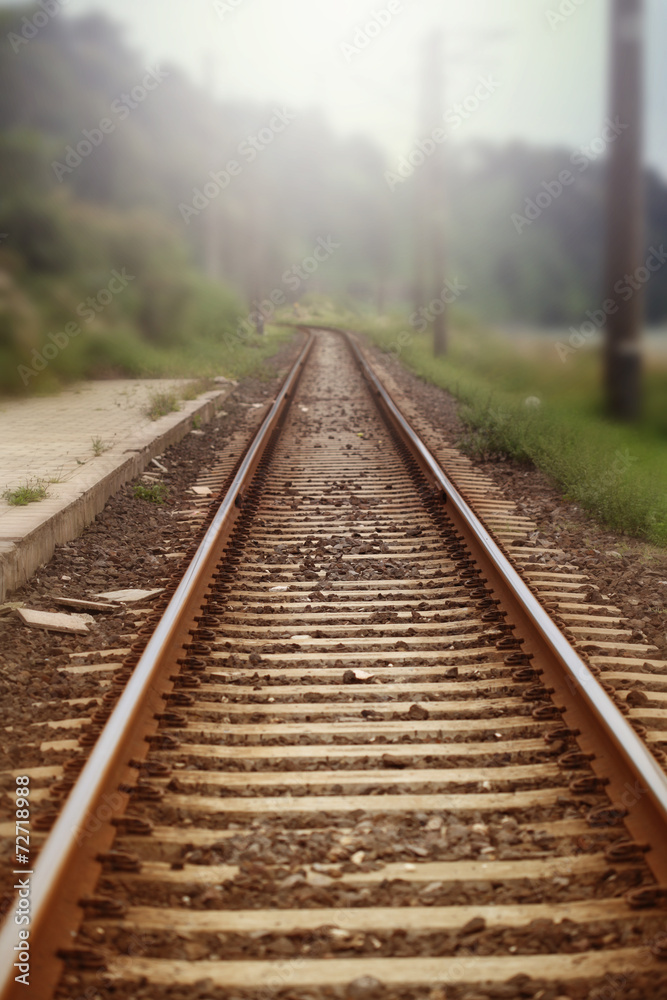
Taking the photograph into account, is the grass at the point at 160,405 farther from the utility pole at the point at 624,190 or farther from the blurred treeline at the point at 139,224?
the utility pole at the point at 624,190

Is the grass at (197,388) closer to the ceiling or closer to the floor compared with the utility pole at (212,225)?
closer to the floor

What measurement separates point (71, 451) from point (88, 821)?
21.0 ft

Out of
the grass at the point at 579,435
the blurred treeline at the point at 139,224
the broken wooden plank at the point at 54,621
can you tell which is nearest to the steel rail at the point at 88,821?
the broken wooden plank at the point at 54,621

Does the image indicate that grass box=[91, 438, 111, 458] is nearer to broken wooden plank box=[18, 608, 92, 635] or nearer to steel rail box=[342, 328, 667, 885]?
broken wooden plank box=[18, 608, 92, 635]

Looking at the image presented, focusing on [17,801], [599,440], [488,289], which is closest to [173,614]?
[17,801]

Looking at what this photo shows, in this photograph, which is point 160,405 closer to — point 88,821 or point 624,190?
point 624,190

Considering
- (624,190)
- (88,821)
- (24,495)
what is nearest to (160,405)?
(24,495)

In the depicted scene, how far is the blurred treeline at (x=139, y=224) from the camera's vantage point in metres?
6.76

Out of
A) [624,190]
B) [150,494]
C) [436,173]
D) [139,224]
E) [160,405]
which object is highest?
[436,173]

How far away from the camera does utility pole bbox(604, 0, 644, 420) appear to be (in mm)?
8734

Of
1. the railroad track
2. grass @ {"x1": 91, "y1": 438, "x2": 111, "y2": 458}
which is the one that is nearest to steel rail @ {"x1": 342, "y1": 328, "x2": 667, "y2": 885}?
the railroad track

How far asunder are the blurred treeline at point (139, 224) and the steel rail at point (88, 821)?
3681 mm

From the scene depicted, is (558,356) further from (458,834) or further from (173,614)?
(458,834)

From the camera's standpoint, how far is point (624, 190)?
29.3 ft
